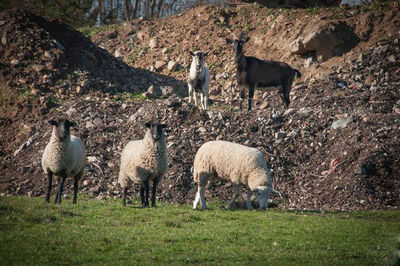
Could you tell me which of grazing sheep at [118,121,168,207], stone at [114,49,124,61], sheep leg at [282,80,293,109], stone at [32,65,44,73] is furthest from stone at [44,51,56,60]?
grazing sheep at [118,121,168,207]

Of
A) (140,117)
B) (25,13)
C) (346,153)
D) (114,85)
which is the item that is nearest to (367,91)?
(346,153)

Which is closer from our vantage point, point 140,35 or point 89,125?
point 89,125

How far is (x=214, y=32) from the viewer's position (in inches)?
1193

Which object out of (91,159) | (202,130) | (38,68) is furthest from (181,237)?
(38,68)

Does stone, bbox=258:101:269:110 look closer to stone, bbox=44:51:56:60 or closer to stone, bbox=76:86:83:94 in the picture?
stone, bbox=76:86:83:94

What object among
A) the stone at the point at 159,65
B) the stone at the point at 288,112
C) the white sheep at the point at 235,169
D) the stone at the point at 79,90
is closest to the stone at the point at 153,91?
the stone at the point at 79,90

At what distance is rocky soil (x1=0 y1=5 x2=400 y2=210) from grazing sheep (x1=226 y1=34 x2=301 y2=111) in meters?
1.09

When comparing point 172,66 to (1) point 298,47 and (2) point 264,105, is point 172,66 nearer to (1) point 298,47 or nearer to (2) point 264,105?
(1) point 298,47

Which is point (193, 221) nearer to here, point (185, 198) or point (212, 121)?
point (185, 198)

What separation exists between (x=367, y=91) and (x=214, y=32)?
11935 mm

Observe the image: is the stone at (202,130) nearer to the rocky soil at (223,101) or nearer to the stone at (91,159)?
A: the rocky soil at (223,101)

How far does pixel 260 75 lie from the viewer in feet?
68.7

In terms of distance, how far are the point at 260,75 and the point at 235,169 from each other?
8.40 m

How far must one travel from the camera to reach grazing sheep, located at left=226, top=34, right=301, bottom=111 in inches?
821
